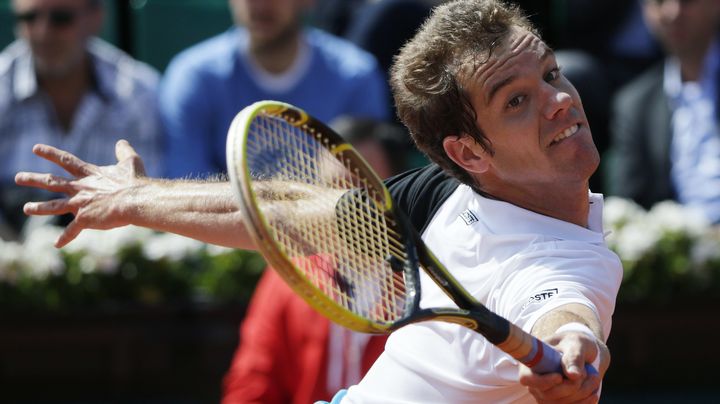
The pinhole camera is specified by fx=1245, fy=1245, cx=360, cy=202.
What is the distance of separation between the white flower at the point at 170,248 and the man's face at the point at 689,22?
2771 mm

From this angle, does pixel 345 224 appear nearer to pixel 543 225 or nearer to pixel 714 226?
pixel 543 225

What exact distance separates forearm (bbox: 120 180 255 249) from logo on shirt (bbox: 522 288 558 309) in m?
0.76

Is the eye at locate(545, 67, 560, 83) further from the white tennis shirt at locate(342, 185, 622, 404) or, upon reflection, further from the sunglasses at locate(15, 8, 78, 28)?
the sunglasses at locate(15, 8, 78, 28)

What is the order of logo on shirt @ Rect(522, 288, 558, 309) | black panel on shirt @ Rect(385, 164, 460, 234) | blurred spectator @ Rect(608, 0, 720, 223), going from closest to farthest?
logo on shirt @ Rect(522, 288, 558, 309), black panel on shirt @ Rect(385, 164, 460, 234), blurred spectator @ Rect(608, 0, 720, 223)

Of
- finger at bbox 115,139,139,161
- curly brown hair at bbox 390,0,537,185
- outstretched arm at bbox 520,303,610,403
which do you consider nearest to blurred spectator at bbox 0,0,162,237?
finger at bbox 115,139,139,161

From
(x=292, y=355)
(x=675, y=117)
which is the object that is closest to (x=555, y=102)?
(x=292, y=355)

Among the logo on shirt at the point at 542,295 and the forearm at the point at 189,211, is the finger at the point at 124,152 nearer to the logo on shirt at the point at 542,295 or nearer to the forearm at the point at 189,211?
the forearm at the point at 189,211

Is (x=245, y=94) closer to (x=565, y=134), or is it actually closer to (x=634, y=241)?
(x=634, y=241)

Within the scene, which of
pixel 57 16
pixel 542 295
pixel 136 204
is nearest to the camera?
pixel 542 295

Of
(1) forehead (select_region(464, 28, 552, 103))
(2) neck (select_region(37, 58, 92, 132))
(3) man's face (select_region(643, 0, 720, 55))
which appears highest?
(1) forehead (select_region(464, 28, 552, 103))

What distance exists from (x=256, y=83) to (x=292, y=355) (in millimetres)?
2358

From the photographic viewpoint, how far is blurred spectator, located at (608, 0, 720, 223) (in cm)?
635

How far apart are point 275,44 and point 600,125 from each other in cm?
187

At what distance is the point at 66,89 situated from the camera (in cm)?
666
